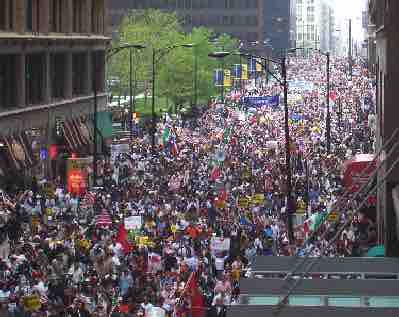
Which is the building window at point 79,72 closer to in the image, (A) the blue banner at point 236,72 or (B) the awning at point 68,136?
(B) the awning at point 68,136

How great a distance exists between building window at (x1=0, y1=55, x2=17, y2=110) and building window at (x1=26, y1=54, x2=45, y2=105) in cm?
185

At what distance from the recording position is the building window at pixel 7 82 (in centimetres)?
5434

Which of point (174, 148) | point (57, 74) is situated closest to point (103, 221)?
point (57, 74)

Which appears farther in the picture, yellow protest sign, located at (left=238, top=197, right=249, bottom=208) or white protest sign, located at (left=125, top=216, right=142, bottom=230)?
yellow protest sign, located at (left=238, top=197, right=249, bottom=208)

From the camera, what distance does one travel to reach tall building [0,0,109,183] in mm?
54062

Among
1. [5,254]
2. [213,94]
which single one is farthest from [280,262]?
[213,94]

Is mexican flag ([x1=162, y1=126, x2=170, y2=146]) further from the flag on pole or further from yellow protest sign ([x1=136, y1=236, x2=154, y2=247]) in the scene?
yellow protest sign ([x1=136, y1=236, x2=154, y2=247])

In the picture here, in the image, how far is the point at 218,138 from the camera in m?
71.8

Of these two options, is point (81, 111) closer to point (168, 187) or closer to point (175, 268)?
point (168, 187)

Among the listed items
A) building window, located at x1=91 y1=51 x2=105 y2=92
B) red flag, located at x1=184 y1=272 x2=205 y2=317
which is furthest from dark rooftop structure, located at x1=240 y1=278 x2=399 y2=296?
building window, located at x1=91 y1=51 x2=105 y2=92

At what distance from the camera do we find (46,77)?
198 feet

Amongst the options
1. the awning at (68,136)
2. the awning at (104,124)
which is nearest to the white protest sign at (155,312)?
the awning at (68,136)

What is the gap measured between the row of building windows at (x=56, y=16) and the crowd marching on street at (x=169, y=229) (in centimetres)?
701

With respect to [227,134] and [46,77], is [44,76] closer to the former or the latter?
[46,77]
